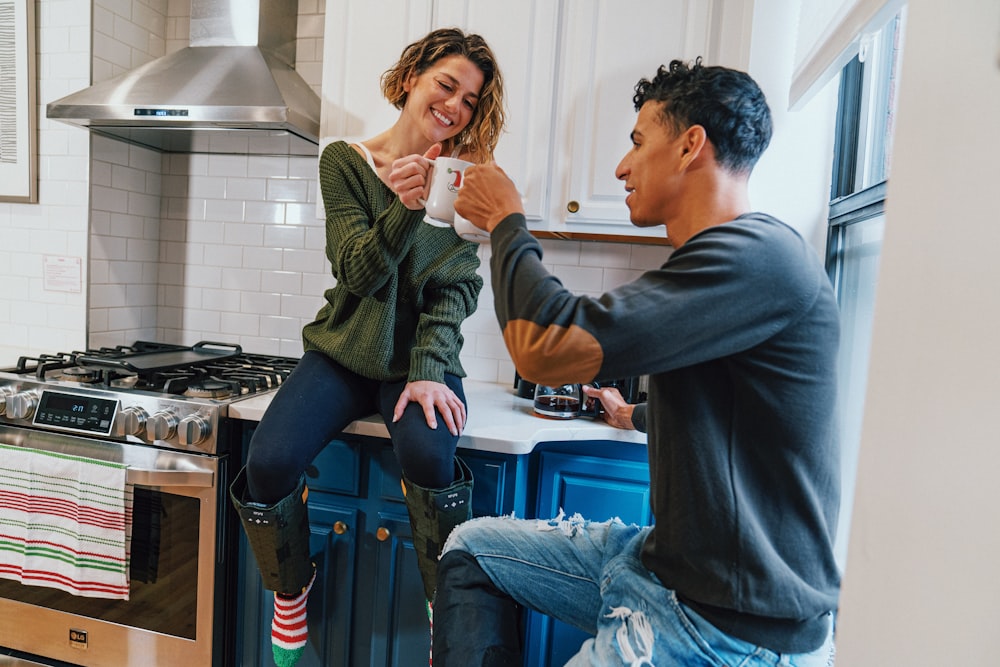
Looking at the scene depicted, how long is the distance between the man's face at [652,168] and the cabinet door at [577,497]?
81 cm

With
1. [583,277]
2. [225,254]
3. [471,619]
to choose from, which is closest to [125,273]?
[225,254]

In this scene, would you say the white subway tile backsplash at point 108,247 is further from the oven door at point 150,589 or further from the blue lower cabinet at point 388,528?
the blue lower cabinet at point 388,528

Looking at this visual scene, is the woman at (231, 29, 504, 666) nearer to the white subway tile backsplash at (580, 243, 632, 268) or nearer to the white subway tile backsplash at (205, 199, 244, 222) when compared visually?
the white subway tile backsplash at (580, 243, 632, 268)

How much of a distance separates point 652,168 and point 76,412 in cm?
163

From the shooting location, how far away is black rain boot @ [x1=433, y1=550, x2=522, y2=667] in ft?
3.26

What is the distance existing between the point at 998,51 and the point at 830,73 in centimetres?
129

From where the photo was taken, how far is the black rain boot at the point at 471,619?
99cm

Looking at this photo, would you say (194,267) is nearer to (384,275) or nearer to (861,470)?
(384,275)

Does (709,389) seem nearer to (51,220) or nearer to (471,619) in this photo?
(471,619)

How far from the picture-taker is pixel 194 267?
256 centimetres

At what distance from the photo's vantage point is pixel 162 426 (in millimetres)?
1712

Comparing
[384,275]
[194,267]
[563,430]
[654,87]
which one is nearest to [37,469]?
[194,267]

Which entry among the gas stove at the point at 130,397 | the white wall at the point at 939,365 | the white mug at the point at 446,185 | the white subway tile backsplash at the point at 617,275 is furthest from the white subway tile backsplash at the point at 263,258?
the white wall at the point at 939,365

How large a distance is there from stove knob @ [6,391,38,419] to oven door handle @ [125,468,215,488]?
35 cm
